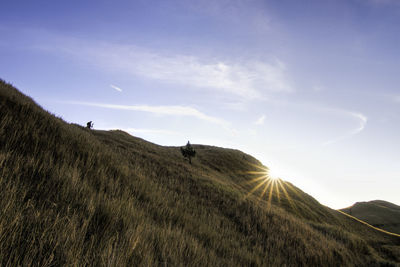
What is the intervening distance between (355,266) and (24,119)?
11.3 meters

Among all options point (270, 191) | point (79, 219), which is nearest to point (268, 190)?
point (270, 191)

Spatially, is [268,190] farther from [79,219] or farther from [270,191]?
[79,219]

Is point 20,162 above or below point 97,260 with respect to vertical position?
above

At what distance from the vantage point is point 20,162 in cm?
279

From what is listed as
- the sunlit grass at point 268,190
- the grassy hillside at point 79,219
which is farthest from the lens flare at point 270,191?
the grassy hillside at point 79,219

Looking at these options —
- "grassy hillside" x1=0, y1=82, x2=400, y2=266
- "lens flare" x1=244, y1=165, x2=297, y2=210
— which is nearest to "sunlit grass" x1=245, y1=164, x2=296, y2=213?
"lens flare" x1=244, y1=165, x2=297, y2=210

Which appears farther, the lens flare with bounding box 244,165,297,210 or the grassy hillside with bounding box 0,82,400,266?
the lens flare with bounding box 244,165,297,210

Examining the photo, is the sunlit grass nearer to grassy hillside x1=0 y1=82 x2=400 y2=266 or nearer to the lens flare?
the lens flare

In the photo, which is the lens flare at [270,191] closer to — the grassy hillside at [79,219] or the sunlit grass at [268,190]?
the sunlit grass at [268,190]

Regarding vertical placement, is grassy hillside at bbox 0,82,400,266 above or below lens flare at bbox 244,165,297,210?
above

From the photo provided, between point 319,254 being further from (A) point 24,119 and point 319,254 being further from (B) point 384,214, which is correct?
(B) point 384,214

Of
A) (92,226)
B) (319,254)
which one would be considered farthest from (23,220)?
(319,254)

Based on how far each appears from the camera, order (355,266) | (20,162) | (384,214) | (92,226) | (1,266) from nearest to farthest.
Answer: (1,266), (92,226), (20,162), (355,266), (384,214)

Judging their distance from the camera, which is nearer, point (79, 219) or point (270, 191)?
point (79, 219)
